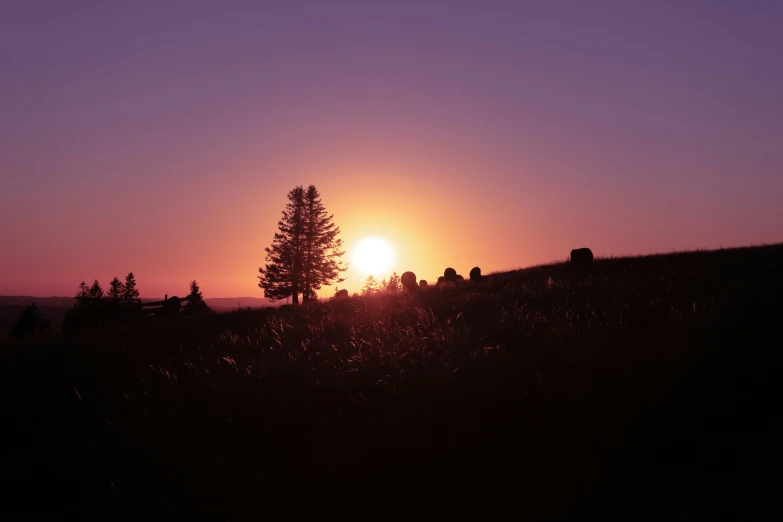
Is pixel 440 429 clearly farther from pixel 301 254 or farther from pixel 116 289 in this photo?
pixel 116 289

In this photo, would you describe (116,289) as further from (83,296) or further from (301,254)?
(301,254)

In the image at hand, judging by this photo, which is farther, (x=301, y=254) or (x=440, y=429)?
(x=301, y=254)

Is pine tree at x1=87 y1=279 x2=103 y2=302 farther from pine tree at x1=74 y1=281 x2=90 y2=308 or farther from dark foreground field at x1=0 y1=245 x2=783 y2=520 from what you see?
dark foreground field at x1=0 y1=245 x2=783 y2=520

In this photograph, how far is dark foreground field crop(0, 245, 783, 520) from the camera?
12.9 feet

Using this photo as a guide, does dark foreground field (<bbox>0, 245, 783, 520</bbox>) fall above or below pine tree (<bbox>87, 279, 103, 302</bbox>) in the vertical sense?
below

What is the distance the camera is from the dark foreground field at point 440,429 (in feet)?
12.9

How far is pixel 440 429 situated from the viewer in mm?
4746

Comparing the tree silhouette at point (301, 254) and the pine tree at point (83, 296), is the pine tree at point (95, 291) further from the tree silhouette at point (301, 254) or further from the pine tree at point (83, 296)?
the tree silhouette at point (301, 254)

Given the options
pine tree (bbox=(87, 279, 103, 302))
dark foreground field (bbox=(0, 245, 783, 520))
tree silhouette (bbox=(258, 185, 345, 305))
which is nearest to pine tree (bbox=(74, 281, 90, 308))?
pine tree (bbox=(87, 279, 103, 302))

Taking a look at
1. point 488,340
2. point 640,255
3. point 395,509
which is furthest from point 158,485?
point 640,255

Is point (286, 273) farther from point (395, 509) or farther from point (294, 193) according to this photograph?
point (395, 509)

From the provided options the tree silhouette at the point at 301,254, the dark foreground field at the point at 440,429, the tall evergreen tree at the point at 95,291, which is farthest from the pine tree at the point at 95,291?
the dark foreground field at the point at 440,429

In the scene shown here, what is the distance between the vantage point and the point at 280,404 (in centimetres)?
539

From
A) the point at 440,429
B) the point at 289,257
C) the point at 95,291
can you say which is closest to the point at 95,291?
the point at 95,291
